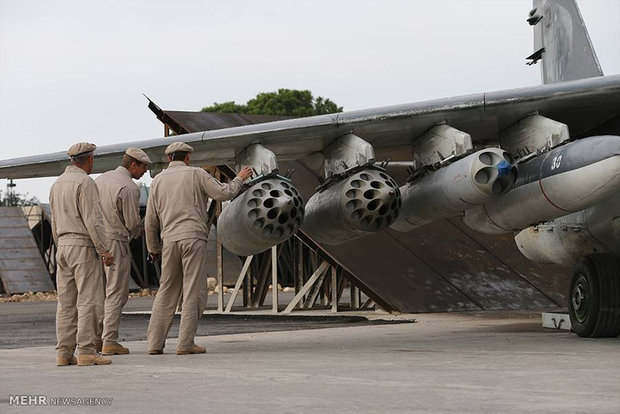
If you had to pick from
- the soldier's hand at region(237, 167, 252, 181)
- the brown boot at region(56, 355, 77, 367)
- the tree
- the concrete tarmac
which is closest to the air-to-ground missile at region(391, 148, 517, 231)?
the concrete tarmac

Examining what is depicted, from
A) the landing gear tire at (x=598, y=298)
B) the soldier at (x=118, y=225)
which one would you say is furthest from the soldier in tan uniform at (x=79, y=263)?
the landing gear tire at (x=598, y=298)

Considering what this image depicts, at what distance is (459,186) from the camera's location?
10.7 metres

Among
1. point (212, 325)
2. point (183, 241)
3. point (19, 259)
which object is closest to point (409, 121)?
point (183, 241)

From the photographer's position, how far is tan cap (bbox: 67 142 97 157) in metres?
10.0

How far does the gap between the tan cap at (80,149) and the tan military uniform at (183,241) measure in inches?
42.6

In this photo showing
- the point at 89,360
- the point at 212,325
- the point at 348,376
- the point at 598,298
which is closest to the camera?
the point at 348,376

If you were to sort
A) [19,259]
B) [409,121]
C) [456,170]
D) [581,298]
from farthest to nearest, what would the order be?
[19,259]
[581,298]
[409,121]
[456,170]

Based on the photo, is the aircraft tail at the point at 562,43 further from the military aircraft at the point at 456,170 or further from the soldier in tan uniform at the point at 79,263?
the soldier in tan uniform at the point at 79,263

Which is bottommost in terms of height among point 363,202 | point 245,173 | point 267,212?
point 267,212

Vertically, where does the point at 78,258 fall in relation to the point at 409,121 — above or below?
below

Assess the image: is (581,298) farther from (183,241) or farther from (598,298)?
(183,241)

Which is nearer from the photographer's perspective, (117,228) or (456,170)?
(456,170)

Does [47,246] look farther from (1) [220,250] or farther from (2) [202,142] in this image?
(2) [202,142]

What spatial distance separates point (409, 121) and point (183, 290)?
10.1 ft
